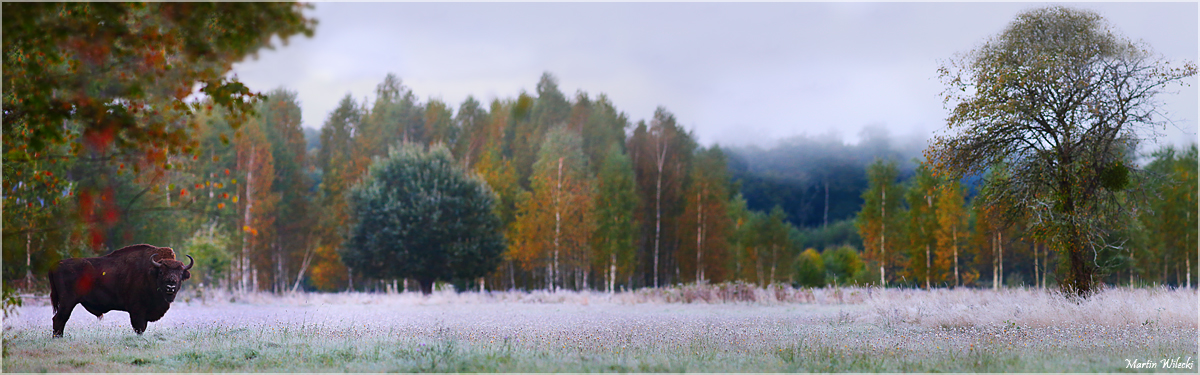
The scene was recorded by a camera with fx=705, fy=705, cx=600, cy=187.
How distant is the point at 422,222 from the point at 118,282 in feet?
74.8

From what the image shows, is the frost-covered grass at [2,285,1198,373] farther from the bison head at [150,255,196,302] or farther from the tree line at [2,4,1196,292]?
the tree line at [2,4,1196,292]

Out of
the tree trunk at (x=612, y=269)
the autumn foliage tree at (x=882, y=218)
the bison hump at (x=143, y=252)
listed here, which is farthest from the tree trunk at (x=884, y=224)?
the bison hump at (x=143, y=252)

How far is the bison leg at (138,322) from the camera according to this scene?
352 inches

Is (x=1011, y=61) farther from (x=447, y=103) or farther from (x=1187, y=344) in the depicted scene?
(x=447, y=103)

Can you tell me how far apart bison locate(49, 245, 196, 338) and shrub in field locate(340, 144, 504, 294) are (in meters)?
21.8

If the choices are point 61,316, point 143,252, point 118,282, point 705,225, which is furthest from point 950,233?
point 61,316

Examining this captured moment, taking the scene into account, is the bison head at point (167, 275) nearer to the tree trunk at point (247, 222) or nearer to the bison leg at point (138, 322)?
the bison leg at point (138, 322)

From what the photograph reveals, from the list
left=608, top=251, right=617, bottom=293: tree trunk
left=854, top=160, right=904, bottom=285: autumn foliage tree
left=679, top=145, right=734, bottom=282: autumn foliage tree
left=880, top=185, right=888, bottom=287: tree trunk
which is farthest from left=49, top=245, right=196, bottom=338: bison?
left=854, top=160, right=904, bottom=285: autumn foliage tree

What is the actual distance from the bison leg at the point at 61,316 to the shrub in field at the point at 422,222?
860 inches

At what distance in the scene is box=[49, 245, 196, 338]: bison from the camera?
841 cm

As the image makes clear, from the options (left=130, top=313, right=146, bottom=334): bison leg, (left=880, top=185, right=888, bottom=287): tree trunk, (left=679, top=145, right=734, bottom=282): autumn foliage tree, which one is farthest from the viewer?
(left=679, top=145, right=734, bottom=282): autumn foliage tree

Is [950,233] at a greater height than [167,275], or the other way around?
[167,275]

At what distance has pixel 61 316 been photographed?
28.5 ft

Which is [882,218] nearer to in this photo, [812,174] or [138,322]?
[138,322]
